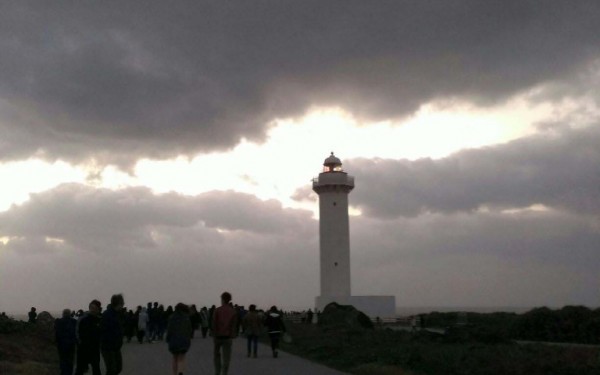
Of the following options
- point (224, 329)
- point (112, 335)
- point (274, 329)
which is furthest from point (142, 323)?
point (112, 335)

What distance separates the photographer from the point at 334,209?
55.4 meters

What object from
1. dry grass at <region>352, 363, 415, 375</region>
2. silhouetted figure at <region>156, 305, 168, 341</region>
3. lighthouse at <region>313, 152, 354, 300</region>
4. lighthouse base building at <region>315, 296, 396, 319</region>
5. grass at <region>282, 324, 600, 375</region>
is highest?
lighthouse at <region>313, 152, 354, 300</region>

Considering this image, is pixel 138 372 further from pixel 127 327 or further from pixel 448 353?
pixel 127 327

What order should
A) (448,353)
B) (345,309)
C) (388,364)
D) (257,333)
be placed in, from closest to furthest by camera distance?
(388,364) → (448,353) → (257,333) → (345,309)

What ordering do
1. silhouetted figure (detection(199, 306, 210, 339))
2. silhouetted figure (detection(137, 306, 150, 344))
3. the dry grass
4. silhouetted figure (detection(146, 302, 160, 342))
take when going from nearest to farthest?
1. the dry grass
2. silhouetted figure (detection(137, 306, 150, 344))
3. silhouetted figure (detection(146, 302, 160, 342))
4. silhouetted figure (detection(199, 306, 210, 339))

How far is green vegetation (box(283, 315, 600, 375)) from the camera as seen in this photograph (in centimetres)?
1655

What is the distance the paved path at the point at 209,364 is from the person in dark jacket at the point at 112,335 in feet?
12.3

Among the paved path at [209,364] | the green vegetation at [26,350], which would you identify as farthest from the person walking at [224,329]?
the green vegetation at [26,350]

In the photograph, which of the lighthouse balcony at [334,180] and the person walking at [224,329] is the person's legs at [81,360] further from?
the lighthouse balcony at [334,180]

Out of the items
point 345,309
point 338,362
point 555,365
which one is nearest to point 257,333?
point 338,362

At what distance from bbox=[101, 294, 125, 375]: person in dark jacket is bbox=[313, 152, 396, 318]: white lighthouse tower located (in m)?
39.8

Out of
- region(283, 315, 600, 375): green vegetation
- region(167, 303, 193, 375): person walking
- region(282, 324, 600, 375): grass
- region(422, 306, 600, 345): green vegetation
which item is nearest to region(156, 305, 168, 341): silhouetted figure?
region(283, 315, 600, 375): green vegetation

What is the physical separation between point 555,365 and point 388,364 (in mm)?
4406

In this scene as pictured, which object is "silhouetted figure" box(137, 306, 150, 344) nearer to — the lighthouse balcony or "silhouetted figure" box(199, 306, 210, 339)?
"silhouetted figure" box(199, 306, 210, 339)
